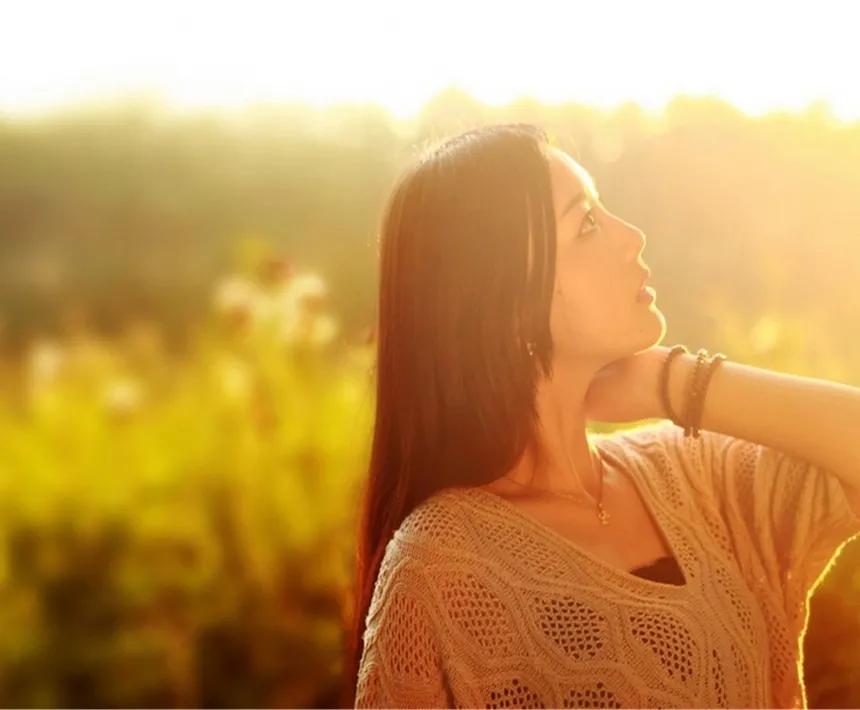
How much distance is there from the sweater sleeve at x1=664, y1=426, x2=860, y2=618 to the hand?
0.14 metres

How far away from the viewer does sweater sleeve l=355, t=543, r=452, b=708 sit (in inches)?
45.6

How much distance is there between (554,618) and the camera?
1.21 metres

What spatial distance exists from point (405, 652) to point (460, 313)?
1.22ft

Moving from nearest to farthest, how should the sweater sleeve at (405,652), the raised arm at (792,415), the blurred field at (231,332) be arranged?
the sweater sleeve at (405,652) → the raised arm at (792,415) → the blurred field at (231,332)

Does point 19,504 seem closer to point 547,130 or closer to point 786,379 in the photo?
point 547,130

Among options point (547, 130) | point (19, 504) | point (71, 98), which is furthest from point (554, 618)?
point (71, 98)

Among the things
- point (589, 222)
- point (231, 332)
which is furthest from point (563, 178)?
point (231, 332)

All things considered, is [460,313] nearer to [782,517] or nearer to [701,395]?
[701,395]

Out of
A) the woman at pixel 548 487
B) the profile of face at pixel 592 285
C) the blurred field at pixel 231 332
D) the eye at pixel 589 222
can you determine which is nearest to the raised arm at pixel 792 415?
the woman at pixel 548 487

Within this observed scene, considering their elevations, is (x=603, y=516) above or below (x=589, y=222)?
below

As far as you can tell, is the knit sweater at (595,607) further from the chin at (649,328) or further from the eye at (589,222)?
the eye at (589,222)

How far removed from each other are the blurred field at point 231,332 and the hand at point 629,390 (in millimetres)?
731

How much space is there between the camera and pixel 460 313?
125 centimetres

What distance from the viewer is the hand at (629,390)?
1344 mm
